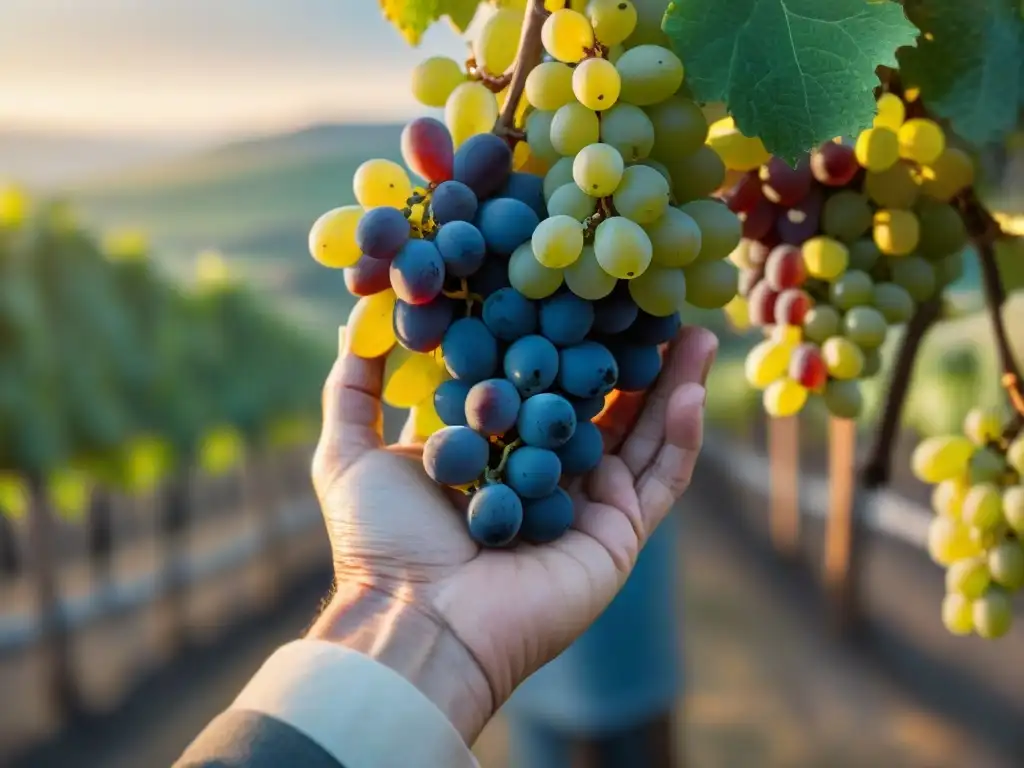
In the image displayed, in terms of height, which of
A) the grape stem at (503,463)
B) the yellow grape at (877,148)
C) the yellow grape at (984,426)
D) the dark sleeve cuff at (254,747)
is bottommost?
the dark sleeve cuff at (254,747)

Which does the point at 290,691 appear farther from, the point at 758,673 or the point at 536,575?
the point at 758,673

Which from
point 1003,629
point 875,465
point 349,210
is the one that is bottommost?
point 1003,629

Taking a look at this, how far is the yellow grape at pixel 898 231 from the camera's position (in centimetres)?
60

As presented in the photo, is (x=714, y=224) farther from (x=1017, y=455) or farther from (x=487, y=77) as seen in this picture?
(x=1017, y=455)

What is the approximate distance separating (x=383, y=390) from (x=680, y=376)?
0.21 meters

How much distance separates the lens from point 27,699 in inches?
243

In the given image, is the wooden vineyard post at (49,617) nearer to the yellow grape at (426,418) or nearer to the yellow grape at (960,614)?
the yellow grape at (426,418)

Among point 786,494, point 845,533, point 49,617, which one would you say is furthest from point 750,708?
point 49,617

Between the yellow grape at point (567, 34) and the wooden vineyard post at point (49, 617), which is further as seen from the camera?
the wooden vineyard post at point (49, 617)

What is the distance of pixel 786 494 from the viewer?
7.82m

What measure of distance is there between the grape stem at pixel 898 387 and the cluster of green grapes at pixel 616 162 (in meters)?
0.24

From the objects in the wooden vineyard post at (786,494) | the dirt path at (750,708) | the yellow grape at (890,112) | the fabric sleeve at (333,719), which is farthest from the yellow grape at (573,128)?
the wooden vineyard post at (786,494)

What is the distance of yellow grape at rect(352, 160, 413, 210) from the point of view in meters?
0.54

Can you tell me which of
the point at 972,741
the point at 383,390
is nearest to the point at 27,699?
the point at 972,741
